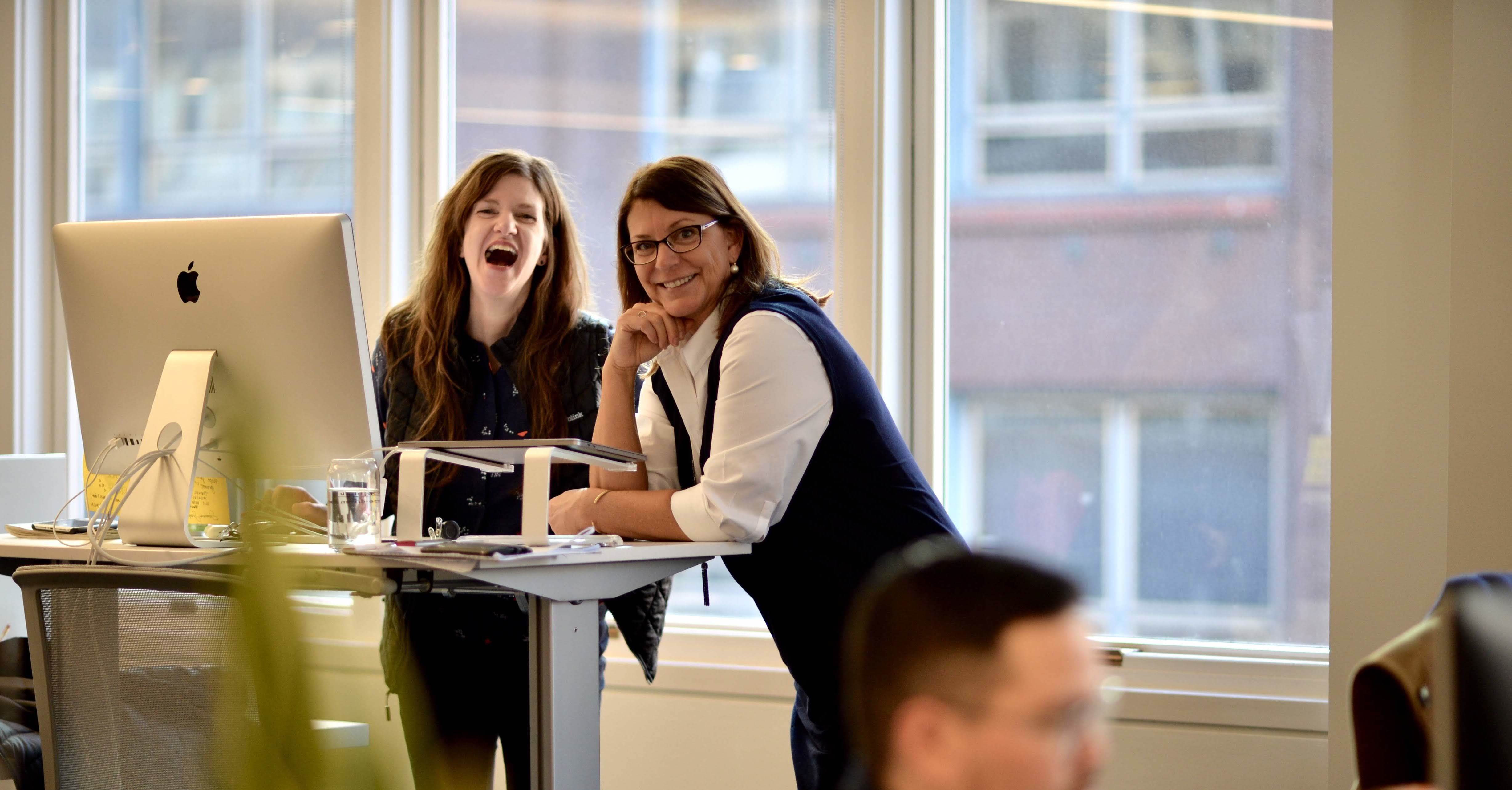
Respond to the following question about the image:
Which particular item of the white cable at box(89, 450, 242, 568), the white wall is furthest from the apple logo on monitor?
the white wall

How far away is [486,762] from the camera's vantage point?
2.13 meters

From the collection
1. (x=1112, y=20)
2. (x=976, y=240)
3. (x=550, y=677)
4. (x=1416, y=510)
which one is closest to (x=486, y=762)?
(x=550, y=677)

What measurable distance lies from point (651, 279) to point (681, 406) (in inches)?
8.8

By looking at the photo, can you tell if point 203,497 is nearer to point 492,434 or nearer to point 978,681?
point 492,434

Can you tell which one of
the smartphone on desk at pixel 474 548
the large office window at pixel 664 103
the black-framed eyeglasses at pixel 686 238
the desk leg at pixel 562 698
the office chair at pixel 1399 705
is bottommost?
the desk leg at pixel 562 698

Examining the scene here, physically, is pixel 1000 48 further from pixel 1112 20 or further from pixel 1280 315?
pixel 1280 315

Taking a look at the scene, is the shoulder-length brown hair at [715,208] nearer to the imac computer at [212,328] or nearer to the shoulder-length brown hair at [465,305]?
the shoulder-length brown hair at [465,305]

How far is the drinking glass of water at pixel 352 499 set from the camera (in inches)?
67.1

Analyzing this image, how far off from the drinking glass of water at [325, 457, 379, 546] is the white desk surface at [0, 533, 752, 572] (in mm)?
42

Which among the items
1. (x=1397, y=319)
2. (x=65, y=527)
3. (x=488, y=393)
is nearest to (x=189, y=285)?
(x=65, y=527)

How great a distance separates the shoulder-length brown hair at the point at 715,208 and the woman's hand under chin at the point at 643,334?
0.09 m

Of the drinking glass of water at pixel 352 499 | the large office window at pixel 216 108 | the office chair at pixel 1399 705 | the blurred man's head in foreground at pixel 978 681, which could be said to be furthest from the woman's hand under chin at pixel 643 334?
the large office window at pixel 216 108

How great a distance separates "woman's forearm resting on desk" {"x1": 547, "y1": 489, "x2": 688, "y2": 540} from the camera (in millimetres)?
1806

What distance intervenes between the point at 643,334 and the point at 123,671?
3.17 ft
